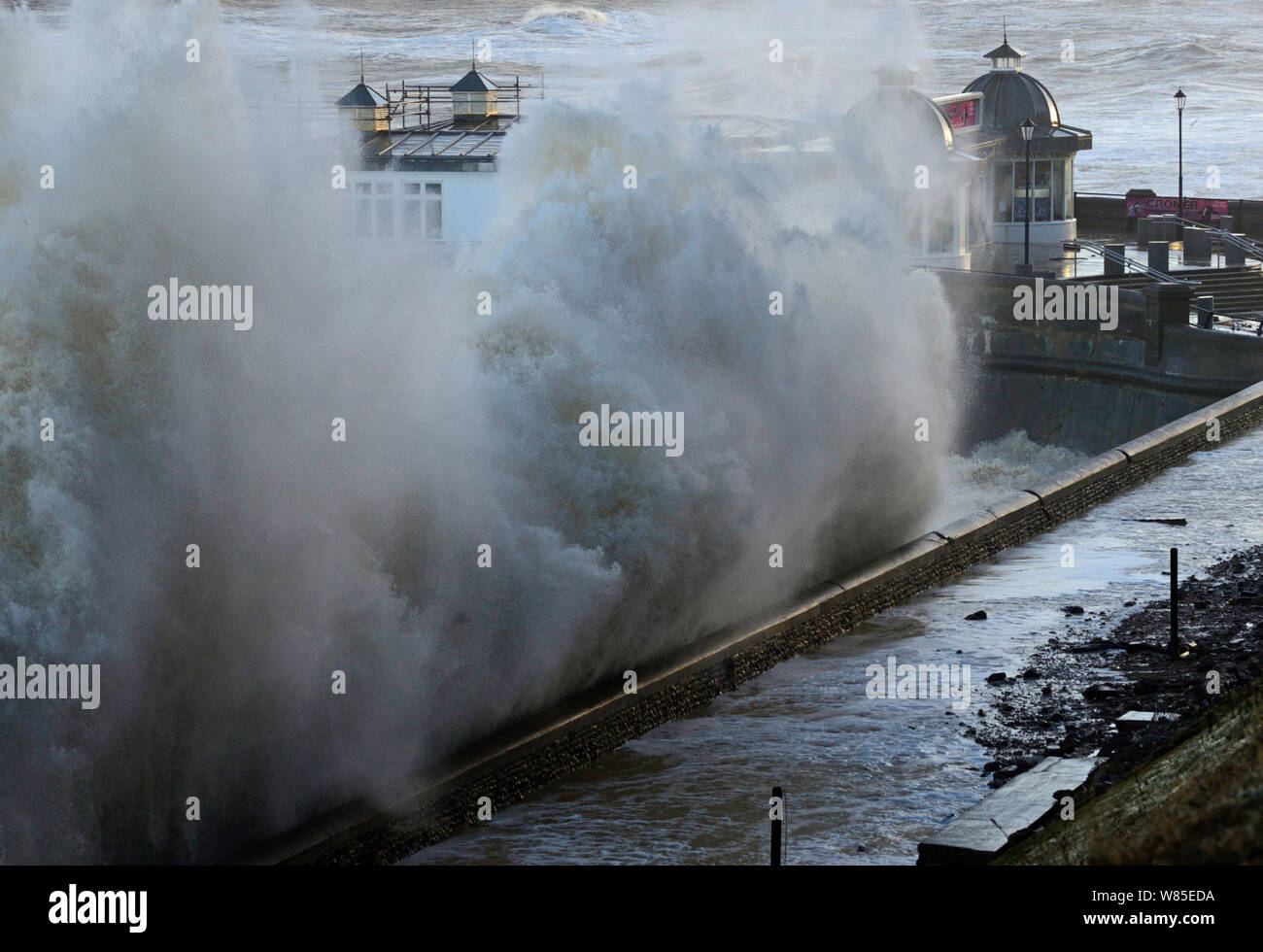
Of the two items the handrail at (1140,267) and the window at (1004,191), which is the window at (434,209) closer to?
the handrail at (1140,267)

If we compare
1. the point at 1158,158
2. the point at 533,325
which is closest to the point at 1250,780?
the point at 533,325

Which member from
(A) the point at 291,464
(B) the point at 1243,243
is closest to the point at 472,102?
(B) the point at 1243,243

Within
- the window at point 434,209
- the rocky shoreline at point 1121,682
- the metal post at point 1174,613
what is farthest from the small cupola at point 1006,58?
the metal post at point 1174,613

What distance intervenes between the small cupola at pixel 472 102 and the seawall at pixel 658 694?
16827 millimetres

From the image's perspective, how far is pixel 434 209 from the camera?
2933 cm

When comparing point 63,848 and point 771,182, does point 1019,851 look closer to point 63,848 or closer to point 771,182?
point 63,848

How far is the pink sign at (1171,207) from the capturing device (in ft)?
136

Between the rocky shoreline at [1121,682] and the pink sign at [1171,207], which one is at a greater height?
the pink sign at [1171,207]

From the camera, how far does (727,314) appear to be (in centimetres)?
1734

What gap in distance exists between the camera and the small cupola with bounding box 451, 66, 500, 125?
1323 inches


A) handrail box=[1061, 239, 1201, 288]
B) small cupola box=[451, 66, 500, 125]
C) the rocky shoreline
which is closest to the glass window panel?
small cupola box=[451, 66, 500, 125]

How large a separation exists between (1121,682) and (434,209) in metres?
18.6

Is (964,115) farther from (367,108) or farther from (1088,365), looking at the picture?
(367,108)

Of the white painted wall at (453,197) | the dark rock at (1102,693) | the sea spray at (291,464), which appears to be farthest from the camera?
the white painted wall at (453,197)
